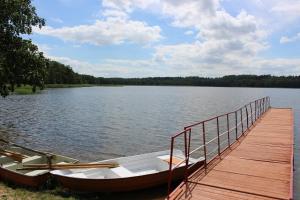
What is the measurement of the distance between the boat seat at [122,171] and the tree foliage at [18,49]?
14.6 feet

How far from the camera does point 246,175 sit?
9195 mm

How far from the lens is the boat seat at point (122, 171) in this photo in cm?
1088

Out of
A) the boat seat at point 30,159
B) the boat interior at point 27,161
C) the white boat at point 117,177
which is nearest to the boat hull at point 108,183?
the white boat at point 117,177

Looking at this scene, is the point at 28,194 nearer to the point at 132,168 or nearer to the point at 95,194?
the point at 95,194

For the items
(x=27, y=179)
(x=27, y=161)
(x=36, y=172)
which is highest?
(x=27, y=161)

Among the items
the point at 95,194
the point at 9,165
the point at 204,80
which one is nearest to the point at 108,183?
the point at 95,194

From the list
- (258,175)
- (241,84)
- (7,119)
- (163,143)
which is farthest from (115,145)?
(241,84)

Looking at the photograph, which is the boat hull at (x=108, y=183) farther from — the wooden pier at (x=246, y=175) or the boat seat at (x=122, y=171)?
the wooden pier at (x=246, y=175)

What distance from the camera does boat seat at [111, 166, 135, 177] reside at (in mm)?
10884

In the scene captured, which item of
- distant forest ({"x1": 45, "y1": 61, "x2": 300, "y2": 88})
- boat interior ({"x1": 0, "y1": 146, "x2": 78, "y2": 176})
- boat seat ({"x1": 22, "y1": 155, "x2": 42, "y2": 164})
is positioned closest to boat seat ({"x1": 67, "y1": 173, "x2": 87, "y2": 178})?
boat interior ({"x1": 0, "y1": 146, "x2": 78, "y2": 176})

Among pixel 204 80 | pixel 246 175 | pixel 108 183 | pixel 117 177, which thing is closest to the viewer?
pixel 246 175

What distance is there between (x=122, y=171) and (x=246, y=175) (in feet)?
13.6

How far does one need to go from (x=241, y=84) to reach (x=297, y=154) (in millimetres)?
145914

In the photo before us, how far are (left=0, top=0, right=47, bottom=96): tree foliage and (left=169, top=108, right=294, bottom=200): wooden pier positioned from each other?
7.21 m
